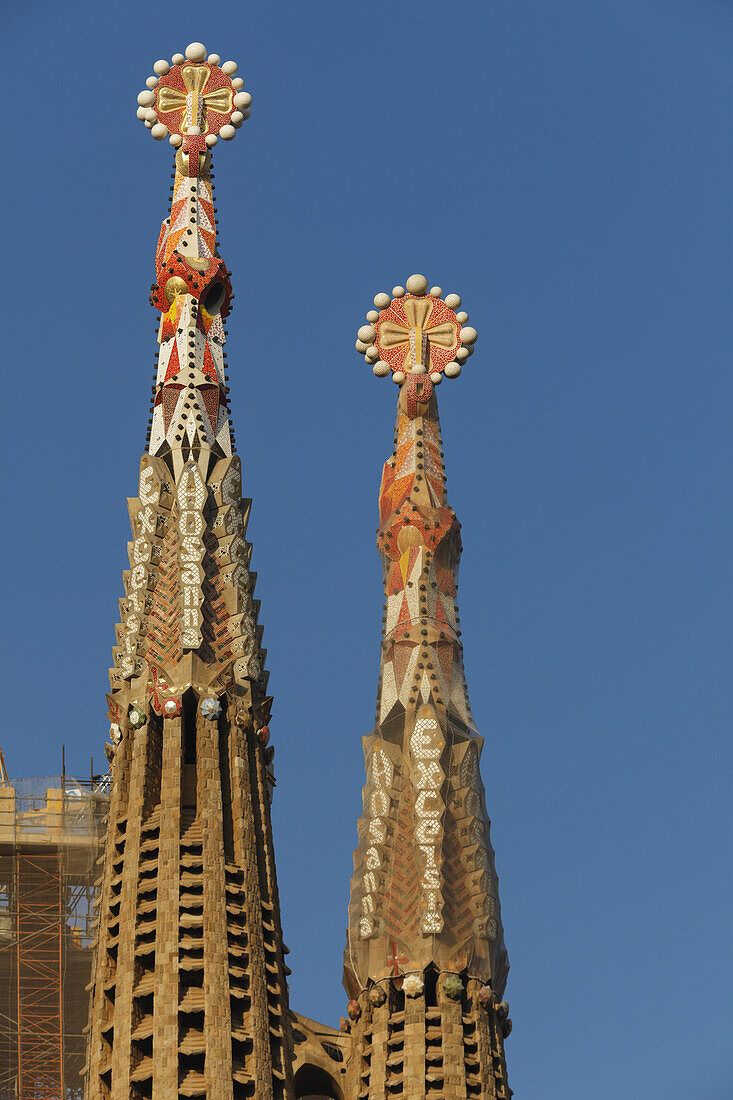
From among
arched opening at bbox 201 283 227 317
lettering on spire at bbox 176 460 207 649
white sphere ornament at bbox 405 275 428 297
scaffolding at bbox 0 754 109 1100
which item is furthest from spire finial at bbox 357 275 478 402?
scaffolding at bbox 0 754 109 1100

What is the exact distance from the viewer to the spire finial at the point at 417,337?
44.7 metres

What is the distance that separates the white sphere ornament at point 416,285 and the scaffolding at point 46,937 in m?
10.6

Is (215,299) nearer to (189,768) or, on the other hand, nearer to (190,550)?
(190,550)

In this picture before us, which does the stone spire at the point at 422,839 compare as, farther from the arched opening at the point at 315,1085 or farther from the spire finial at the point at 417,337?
the arched opening at the point at 315,1085

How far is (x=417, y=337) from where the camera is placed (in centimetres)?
4497

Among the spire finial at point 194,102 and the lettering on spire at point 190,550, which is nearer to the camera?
the lettering on spire at point 190,550

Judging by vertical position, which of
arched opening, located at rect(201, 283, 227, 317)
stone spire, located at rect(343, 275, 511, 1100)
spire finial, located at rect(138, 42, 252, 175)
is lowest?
stone spire, located at rect(343, 275, 511, 1100)

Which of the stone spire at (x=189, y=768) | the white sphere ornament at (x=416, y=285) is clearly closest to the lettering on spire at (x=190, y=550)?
the stone spire at (x=189, y=768)

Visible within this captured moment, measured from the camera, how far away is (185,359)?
1682 inches

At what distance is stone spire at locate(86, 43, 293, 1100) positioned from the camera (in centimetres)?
3569

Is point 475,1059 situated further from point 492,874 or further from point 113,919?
point 113,919

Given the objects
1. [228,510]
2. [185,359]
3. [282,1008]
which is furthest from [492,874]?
[185,359]

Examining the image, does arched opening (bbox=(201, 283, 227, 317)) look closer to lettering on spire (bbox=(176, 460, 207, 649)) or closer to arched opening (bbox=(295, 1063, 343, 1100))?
lettering on spire (bbox=(176, 460, 207, 649))

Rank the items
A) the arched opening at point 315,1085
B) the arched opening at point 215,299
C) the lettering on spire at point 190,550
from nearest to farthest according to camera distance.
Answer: the lettering on spire at point 190,550 → the arched opening at point 315,1085 → the arched opening at point 215,299
